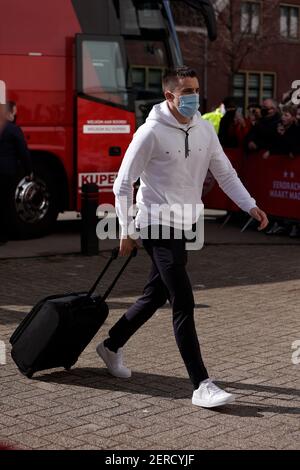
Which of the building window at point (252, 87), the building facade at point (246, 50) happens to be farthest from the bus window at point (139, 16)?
the building window at point (252, 87)

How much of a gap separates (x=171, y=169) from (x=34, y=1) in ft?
26.0

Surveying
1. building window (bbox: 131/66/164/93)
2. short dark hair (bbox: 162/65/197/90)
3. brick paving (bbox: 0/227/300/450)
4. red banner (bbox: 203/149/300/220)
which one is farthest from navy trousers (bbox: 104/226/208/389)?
red banner (bbox: 203/149/300/220)

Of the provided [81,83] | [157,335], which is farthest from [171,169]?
[81,83]

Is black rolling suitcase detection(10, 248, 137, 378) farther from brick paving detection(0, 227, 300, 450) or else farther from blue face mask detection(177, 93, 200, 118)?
blue face mask detection(177, 93, 200, 118)

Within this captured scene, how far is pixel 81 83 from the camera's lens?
497 inches

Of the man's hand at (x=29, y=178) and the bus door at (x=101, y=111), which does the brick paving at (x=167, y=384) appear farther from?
the bus door at (x=101, y=111)

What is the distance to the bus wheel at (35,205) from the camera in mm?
12516

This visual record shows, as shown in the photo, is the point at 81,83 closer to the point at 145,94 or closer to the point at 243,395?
the point at 145,94

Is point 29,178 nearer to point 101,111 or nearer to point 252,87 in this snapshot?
point 101,111

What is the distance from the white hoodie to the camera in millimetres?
5305

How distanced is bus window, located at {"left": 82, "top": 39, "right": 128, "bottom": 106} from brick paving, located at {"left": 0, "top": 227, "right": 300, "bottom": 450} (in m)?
4.04

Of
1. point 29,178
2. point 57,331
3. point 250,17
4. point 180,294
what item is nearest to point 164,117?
point 180,294

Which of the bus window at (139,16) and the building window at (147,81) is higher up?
the bus window at (139,16)

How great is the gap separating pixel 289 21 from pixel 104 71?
103 ft
